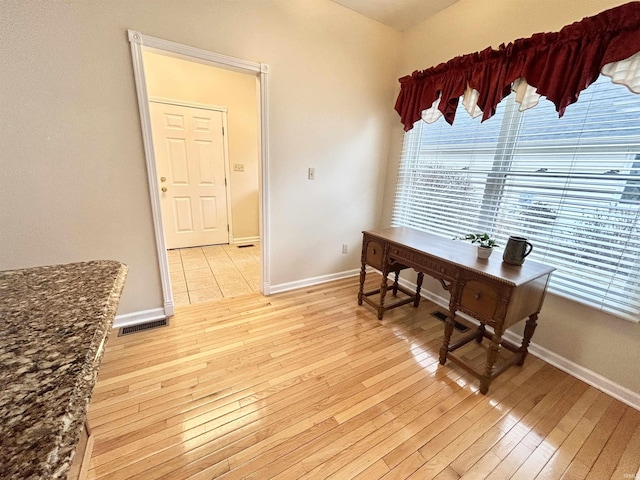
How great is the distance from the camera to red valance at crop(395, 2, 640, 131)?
140 cm

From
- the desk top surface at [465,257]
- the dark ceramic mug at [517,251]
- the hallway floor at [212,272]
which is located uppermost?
the dark ceramic mug at [517,251]

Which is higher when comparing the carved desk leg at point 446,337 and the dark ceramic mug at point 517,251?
the dark ceramic mug at point 517,251

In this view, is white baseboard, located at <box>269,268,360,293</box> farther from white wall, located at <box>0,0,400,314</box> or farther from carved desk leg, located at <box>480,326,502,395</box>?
carved desk leg, located at <box>480,326,502,395</box>

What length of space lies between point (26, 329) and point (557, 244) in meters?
Result: 2.68

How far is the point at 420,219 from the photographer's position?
A: 2.82 metres

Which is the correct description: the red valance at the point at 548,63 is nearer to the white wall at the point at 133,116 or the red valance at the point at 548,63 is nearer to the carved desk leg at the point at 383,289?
the white wall at the point at 133,116

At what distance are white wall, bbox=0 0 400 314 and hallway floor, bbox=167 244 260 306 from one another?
17.1 inches

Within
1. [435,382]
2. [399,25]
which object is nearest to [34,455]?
[435,382]

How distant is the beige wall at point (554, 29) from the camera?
1621 mm

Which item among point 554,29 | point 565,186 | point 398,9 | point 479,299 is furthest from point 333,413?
point 398,9

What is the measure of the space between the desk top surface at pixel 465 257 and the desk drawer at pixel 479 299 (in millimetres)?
102

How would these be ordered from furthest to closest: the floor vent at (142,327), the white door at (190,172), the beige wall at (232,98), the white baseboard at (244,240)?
the white baseboard at (244,240) → the white door at (190,172) → the beige wall at (232,98) → the floor vent at (142,327)

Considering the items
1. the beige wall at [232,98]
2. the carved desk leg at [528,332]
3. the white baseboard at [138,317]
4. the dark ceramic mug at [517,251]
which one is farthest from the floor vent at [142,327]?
the carved desk leg at [528,332]

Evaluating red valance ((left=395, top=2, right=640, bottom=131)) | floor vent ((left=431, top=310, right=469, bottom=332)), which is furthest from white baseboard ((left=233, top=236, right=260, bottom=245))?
red valance ((left=395, top=2, right=640, bottom=131))
